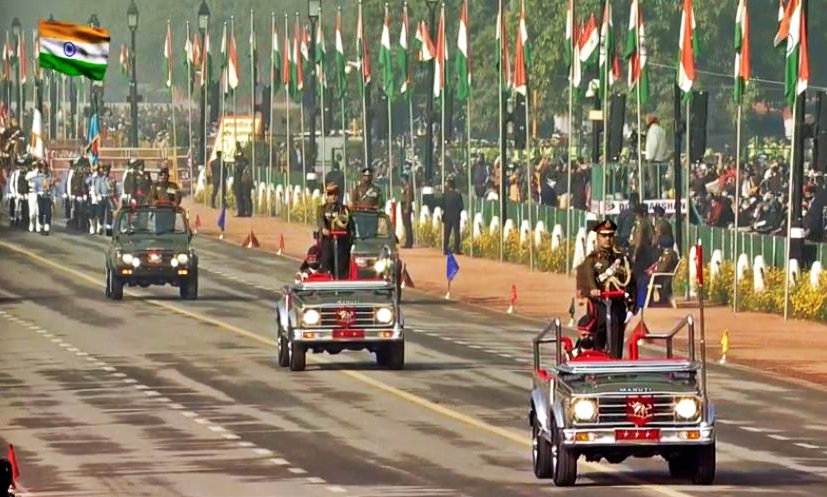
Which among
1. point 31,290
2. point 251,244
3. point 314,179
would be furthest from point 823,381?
point 314,179

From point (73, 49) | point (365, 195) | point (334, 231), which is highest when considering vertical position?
point (73, 49)

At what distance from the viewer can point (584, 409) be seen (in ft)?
67.0

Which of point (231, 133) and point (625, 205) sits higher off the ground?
point (231, 133)

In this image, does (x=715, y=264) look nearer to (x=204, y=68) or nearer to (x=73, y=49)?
(x=73, y=49)

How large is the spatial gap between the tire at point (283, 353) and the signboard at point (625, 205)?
16.4 metres

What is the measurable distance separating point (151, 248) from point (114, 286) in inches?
71.4

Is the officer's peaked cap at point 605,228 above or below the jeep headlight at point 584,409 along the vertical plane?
above

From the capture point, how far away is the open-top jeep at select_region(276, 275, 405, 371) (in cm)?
3300

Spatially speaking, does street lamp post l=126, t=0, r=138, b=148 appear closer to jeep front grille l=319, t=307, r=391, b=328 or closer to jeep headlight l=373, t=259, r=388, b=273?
jeep headlight l=373, t=259, r=388, b=273

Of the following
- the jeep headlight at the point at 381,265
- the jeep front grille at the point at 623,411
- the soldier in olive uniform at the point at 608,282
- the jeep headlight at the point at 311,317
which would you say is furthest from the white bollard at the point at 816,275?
the jeep front grille at the point at 623,411

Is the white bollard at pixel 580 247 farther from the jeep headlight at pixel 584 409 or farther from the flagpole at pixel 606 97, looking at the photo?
the jeep headlight at pixel 584 409

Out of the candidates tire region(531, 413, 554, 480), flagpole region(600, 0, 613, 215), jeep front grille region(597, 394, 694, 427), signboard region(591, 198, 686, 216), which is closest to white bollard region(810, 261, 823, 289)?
signboard region(591, 198, 686, 216)

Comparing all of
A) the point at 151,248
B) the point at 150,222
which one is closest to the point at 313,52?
the point at 150,222

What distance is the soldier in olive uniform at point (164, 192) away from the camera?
49.7 m
